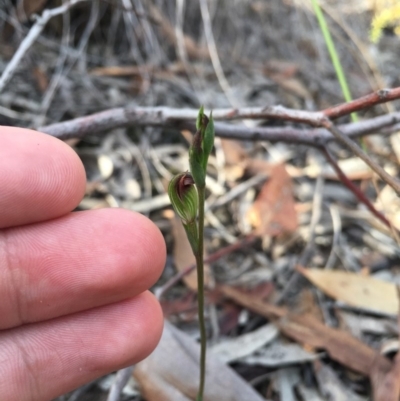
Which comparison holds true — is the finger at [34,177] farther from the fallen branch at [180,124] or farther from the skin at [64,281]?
the fallen branch at [180,124]

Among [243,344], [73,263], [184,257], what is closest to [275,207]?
[184,257]

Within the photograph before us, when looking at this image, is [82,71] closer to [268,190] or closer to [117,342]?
[268,190]

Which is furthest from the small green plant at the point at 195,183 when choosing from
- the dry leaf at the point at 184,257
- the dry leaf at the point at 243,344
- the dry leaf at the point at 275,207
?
the dry leaf at the point at 275,207

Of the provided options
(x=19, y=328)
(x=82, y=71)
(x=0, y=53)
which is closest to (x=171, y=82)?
(x=82, y=71)

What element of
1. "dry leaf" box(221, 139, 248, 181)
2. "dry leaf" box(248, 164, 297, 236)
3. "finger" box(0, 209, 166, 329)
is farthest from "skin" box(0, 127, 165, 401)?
"dry leaf" box(221, 139, 248, 181)

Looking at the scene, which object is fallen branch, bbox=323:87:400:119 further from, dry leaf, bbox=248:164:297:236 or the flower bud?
dry leaf, bbox=248:164:297:236

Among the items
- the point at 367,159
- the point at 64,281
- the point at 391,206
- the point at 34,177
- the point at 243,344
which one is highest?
the point at 367,159

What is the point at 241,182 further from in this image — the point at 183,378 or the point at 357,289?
the point at 183,378
